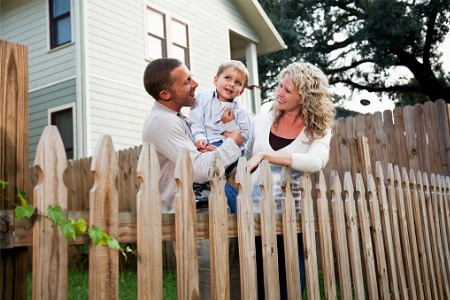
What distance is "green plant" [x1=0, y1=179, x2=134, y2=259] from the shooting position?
5.56 ft

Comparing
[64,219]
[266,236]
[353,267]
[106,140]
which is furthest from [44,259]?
[353,267]

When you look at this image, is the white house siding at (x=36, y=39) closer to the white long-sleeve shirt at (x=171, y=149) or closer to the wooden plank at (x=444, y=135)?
the wooden plank at (x=444, y=135)

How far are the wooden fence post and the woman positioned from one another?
163 cm

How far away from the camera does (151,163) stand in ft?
7.12

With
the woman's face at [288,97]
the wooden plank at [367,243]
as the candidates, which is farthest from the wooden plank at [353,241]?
the woman's face at [288,97]

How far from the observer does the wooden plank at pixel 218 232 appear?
2.49 m

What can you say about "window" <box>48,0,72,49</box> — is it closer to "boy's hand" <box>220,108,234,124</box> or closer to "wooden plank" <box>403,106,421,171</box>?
"wooden plank" <box>403,106,421,171</box>

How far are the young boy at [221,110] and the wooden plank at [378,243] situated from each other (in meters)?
1.37

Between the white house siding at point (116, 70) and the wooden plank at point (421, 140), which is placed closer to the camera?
the wooden plank at point (421, 140)

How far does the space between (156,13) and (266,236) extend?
1223 cm

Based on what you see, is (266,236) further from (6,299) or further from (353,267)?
(6,299)

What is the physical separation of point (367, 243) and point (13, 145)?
3.07 metres


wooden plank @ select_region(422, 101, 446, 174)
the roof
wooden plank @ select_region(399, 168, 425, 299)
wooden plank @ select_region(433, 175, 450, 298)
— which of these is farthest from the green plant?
the roof

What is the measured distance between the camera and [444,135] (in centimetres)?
625
